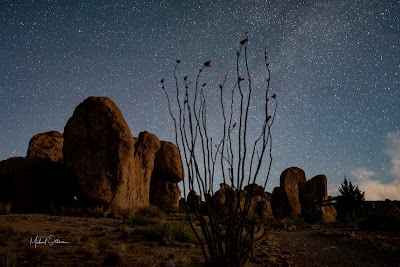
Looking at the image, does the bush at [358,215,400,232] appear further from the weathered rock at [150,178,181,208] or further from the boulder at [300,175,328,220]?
the boulder at [300,175,328,220]

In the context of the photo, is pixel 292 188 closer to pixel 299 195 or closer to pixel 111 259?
pixel 299 195

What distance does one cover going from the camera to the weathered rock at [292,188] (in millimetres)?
29422

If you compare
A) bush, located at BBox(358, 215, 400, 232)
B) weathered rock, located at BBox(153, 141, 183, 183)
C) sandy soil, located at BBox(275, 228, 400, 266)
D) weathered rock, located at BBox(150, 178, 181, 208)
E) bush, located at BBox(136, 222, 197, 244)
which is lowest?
sandy soil, located at BBox(275, 228, 400, 266)

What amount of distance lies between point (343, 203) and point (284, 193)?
4.90m

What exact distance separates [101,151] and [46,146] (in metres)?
12.1

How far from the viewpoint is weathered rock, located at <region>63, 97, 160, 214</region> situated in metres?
16.5

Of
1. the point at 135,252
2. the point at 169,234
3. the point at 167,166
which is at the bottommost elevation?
the point at 135,252

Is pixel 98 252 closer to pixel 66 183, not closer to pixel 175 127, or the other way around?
pixel 175 127

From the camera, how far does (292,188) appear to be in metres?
30.7

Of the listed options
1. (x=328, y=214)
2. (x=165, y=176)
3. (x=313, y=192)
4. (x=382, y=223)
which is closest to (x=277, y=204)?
(x=313, y=192)

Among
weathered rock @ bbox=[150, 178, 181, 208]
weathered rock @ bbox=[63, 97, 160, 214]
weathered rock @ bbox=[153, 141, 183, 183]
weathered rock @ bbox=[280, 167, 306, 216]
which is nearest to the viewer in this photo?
weathered rock @ bbox=[63, 97, 160, 214]

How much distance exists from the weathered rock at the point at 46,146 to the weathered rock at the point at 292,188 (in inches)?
751

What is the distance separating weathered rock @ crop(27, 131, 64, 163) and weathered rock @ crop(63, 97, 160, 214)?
31.7ft

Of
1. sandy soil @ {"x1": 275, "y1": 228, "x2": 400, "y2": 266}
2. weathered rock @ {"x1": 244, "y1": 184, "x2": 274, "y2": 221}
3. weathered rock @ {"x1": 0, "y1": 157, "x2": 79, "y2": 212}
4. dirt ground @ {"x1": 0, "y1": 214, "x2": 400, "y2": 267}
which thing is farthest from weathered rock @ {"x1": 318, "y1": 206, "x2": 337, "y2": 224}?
weathered rock @ {"x1": 0, "y1": 157, "x2": 79, "y2": 212}
